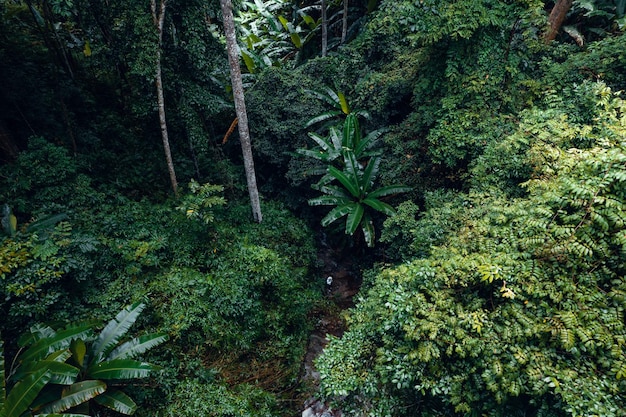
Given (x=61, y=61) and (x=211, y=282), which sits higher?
(x=61, y=61)

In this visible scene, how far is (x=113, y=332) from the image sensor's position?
5.04 metres

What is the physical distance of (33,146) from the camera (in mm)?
6562

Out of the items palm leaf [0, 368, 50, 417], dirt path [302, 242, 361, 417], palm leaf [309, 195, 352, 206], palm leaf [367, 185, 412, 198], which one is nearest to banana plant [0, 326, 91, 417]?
palm leaf [0, 368, 50, 417]

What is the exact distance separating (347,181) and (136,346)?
533cm

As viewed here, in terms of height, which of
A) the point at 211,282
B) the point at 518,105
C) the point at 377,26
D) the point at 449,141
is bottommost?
the point at 211,282

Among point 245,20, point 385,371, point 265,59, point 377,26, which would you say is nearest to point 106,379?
point 385,371

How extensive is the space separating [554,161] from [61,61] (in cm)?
1190

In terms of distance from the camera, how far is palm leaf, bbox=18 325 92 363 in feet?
14.7

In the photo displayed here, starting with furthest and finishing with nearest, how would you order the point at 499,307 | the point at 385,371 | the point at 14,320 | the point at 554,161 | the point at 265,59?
the point at 265,59 → the point at 14,320 → the point at 554,161 → the point at 385,371 → the point at 499,307

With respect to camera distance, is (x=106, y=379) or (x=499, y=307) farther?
(x=106, y=379)

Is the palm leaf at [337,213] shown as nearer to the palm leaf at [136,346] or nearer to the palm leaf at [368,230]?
the palm leaf at [368,230]

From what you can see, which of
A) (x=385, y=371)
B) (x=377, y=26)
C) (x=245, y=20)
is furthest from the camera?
(x=245, y=20)

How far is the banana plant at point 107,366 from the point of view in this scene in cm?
428

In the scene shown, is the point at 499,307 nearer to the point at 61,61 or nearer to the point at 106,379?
the point at 106,379
